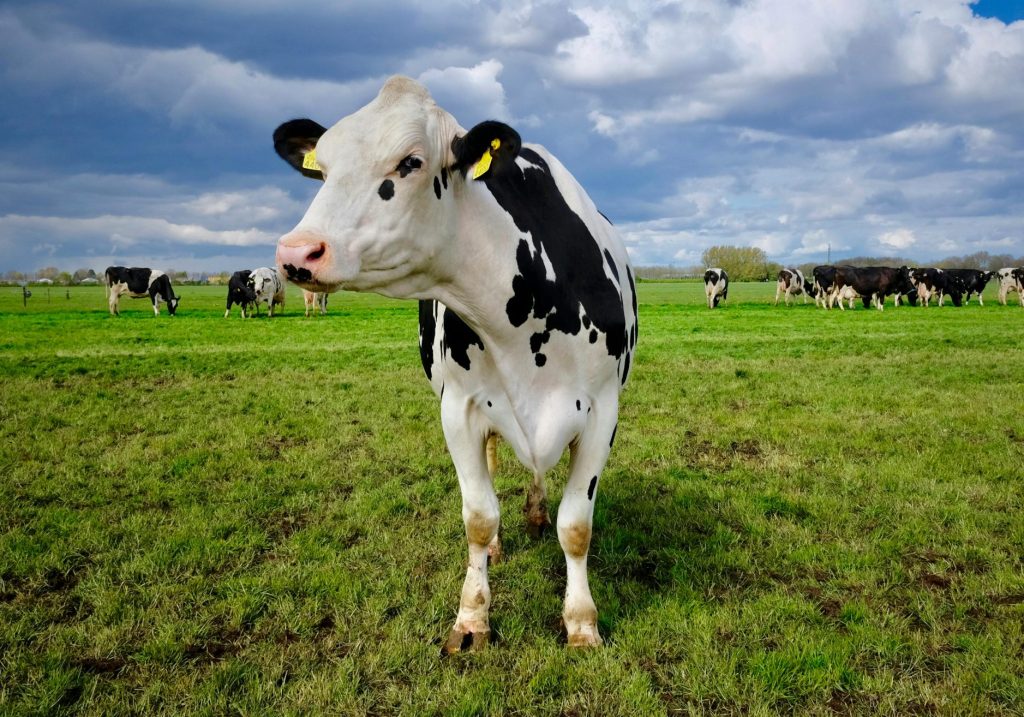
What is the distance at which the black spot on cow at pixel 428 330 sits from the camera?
4.11 m

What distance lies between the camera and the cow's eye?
2.64m

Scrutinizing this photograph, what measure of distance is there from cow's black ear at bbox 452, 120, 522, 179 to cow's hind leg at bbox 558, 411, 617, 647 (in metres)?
1.48

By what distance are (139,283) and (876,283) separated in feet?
120

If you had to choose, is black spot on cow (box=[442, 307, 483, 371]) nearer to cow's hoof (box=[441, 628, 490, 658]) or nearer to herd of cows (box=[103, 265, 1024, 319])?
cow's hoof (box=[441, 628, 490, 658])

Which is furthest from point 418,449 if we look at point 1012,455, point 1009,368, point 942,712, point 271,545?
point 1009,368

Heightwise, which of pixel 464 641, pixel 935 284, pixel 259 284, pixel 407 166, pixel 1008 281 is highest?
pixel 1008 281

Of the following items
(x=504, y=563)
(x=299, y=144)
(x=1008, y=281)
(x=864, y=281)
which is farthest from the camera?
(x=1008, y=281)

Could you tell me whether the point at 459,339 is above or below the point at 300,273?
below

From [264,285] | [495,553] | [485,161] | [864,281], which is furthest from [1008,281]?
[485,161]

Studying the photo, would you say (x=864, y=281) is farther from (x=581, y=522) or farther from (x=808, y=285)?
(x=581, y=522)

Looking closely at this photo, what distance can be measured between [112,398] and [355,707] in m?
8.90

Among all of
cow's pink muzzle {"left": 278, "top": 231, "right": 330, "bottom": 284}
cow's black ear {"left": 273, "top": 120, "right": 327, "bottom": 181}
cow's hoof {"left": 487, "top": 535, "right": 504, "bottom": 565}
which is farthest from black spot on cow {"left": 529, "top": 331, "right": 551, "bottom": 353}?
cow's hoof {"left": 487, "top": 535, "right": 504, "bottom": 565}

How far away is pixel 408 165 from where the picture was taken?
8.70 feet

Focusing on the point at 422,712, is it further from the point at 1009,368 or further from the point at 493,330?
the point at 1009,368
